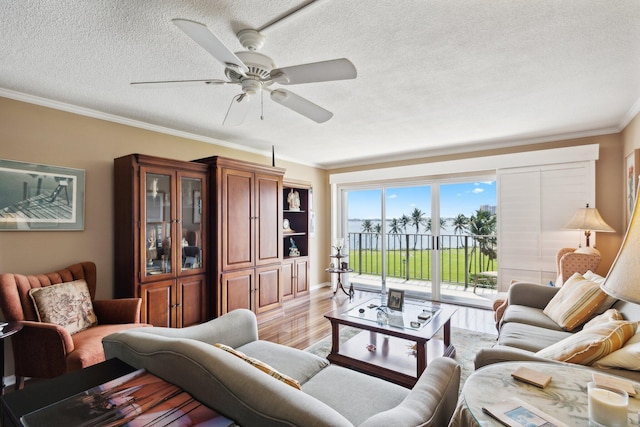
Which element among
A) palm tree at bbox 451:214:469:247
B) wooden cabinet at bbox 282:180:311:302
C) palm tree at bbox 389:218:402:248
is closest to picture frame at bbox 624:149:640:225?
palm tree at bbox 451:214:469:247

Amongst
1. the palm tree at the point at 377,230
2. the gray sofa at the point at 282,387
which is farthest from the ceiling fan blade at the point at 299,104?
the palm tree at the point at 377,230

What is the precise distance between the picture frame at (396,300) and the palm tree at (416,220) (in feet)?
7.81

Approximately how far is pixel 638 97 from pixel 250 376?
3.83 meters

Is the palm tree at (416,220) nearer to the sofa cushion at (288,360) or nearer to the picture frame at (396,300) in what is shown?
the picture frame at (396,300)

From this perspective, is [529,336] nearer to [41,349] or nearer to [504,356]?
[504,356]

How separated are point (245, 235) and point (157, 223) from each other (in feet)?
3.39

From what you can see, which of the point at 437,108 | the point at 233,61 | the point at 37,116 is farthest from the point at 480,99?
the point at 37,116

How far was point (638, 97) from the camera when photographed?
8.83 feet

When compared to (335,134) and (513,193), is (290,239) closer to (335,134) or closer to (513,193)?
(335,134)

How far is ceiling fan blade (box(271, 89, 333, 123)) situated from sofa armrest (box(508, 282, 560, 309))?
2607mm

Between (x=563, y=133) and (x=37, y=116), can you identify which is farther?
(x=563, y=133)

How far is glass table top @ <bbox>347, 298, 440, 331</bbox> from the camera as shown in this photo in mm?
2705

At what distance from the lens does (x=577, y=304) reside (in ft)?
7.84

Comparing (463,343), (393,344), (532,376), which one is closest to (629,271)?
(532,376)
